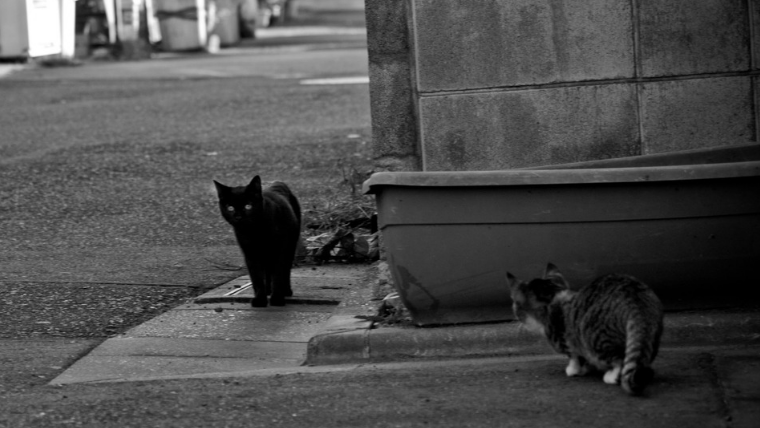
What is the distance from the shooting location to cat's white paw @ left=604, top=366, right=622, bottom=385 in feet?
14.2

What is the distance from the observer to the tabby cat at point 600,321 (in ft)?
13.8

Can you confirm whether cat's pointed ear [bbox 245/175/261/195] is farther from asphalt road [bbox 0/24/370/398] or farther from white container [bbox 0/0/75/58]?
white container [bbox 0/0/75/58]

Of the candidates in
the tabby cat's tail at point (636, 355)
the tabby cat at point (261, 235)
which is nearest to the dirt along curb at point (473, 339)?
the tabby cat's tail at point (636, 355)

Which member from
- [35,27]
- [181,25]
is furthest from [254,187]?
[181,25]

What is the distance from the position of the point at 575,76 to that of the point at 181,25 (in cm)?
2077

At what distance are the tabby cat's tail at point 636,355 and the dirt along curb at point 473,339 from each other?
0.70 meters

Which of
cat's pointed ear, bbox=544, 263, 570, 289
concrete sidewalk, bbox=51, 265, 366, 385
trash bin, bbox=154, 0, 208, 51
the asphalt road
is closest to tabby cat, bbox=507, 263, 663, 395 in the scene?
cat's pointed ear, bbox=544, 263, 570, 289

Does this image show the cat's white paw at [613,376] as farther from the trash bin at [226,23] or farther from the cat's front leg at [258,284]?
the trash bin at [226,23]

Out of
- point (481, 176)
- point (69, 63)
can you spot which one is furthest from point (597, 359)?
point (69, 63)

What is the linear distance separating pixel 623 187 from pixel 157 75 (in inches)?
639

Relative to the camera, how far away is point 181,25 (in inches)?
1006

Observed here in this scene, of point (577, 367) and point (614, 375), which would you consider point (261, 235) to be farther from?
point (614, 375)

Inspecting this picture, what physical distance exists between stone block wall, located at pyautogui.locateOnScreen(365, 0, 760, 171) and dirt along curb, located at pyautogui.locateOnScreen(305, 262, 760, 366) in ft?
3.89

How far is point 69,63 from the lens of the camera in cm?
2269
